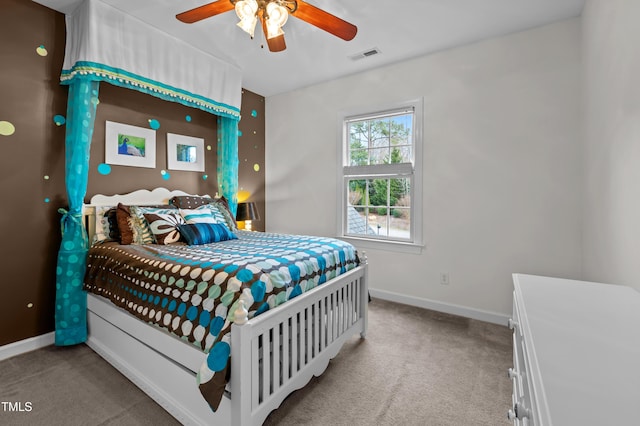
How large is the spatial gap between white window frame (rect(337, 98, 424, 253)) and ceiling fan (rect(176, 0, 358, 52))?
1.53 meters

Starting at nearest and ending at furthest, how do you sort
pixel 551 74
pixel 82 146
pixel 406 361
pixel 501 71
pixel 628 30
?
pixel 628 30, pixel 406 361, pixel 82 146, pixel 551 74, pixel 501 71

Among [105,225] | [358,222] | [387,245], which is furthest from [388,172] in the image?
[105,225]

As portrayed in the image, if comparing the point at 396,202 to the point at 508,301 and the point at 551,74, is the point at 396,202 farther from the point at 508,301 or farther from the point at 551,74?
the point at 551,74

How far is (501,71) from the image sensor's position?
2.77 meters

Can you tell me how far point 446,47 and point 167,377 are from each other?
3564mm

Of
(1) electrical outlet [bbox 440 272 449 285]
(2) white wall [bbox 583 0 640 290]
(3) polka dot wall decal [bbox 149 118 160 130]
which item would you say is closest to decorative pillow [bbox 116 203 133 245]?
(3) polka dot wall decal [bbox 149 118 160 130]

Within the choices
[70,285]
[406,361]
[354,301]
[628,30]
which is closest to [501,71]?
[628,30]

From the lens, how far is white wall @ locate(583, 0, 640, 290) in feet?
4.31

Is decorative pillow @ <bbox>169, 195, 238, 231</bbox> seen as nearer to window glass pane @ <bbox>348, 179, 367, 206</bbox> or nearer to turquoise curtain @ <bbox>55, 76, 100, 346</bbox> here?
turquoise curtain @ <bbox>55, 76, 100, 346</bbox>

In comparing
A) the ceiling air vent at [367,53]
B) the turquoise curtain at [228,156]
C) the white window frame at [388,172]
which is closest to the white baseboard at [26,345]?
the turquoise curtain at [228,156]

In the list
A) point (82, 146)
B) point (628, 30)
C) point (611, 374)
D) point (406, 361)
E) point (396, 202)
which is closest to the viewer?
point (611, 374)

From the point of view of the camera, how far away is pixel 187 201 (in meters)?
3.16

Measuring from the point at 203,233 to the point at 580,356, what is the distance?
97.8 inches

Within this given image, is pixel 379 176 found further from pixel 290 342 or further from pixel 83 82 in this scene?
pixel 83 82
